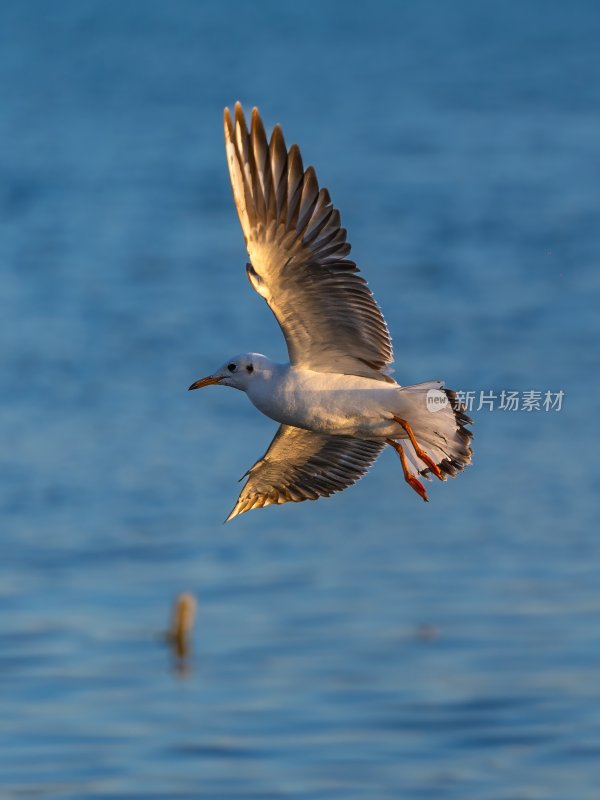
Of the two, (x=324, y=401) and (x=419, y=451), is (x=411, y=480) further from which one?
(x=324, y=401)

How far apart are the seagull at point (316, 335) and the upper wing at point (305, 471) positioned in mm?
262

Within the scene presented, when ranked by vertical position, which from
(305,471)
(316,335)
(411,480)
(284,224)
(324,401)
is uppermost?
(284,224)

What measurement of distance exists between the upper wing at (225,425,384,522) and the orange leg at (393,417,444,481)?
76 cm

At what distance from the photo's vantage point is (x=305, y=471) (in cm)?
1045

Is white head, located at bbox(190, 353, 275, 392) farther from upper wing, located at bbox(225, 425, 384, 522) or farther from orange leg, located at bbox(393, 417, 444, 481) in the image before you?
upper wing, located at bbox(225, 425, 384, 522)

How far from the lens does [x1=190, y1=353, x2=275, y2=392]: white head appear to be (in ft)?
30.8

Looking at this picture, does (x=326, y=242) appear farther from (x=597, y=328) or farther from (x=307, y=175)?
(x=597, y=328)

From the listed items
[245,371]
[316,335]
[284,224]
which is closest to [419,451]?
[316,335]

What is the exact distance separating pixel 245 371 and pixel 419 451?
993 millimetres

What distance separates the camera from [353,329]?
9414 millimetres

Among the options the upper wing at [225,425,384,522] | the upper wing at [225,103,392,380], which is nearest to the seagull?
the upper wing at [225,103,392,380]

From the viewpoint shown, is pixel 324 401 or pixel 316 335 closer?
pixel 324 401

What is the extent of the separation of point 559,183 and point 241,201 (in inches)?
1403

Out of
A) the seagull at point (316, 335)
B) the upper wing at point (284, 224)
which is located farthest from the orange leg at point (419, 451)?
the upper wing at point (284, 224)
